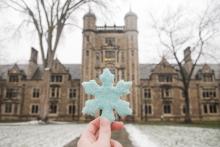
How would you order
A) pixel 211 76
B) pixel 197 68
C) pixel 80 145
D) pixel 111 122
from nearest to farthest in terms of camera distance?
1. pixel 80 145
2. pixel 111 122
3. pixel 211 76
4. pixel 197 68

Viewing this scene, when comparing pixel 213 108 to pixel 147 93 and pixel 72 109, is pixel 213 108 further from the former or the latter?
pixel 72 109

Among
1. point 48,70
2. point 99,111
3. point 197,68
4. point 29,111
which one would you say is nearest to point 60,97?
point 29,111

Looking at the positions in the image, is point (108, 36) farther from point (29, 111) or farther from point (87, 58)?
point (29, 111)

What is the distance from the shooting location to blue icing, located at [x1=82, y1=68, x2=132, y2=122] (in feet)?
4.10

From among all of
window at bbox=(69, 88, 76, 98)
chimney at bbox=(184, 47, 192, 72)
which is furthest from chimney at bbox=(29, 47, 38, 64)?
chimney at bbox=(184, 47, 192, 72)

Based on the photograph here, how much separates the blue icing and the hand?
6 centimetres

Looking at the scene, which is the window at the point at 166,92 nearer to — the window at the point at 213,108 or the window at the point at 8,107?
the window at the point at 213,108

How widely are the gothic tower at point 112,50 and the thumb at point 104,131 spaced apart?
107 ft

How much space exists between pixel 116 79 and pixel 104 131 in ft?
108

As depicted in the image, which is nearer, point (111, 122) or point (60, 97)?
point (111, 122)

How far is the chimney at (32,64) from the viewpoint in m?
37.7

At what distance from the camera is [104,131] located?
1.15 meters

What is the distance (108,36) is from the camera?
35.8 m

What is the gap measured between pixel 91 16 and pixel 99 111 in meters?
34.9
